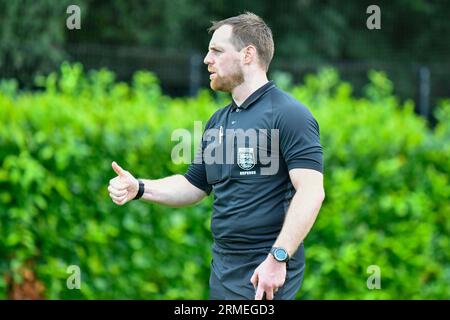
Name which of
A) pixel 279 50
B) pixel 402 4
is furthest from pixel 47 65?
pixel 402 4

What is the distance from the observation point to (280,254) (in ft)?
12.3

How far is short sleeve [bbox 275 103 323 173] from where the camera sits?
12.5ft

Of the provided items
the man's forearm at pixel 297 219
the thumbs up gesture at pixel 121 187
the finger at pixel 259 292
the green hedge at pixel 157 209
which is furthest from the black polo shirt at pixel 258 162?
the green hedge at pixel 157 209

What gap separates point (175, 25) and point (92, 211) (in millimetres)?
15299

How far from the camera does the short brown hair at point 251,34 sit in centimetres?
398

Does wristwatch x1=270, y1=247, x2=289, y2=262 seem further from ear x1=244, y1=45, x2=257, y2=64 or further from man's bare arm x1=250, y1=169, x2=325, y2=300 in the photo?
ear x1=244, y1=45, x2=257, y2=64

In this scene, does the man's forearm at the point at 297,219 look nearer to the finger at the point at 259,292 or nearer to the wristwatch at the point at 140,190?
the finger at the point at 259,292

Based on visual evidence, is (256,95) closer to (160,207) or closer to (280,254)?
(280,254)

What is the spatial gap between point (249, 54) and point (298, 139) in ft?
1.61

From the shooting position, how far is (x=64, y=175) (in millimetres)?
6277

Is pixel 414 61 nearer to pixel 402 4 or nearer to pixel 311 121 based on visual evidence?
pixel 402 4

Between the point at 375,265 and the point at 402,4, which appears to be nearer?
the point at 375,265

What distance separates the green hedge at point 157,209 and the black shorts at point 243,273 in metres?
2.36

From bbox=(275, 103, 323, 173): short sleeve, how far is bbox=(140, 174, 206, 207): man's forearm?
696 millimetres
